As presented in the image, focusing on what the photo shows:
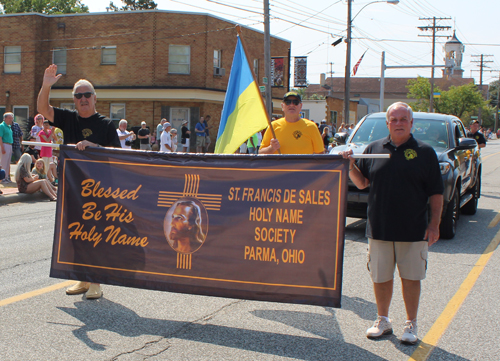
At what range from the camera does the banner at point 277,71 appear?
32.6m

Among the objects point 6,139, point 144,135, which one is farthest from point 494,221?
point 144,135

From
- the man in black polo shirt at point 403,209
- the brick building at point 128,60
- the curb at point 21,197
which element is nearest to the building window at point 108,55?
the brick building at point 128,60

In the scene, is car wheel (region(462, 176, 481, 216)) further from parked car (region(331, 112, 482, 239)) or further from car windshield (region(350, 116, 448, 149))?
car windshield (region(350, 116, 448, 149))

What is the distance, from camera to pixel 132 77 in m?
30.5

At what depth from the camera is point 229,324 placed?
454cm

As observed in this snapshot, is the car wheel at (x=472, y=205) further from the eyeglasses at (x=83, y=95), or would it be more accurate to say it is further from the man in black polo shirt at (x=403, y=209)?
the eyeglasses at (x=83, y=95)

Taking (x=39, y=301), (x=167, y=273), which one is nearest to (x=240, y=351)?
(x=167, y=273)

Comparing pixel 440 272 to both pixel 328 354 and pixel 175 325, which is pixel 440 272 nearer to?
pixel 328 354

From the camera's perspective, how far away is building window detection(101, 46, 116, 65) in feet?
102

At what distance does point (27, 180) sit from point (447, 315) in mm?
10342

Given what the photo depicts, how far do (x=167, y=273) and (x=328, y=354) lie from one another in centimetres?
147

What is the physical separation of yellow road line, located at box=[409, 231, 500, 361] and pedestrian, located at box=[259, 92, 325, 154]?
2.06m

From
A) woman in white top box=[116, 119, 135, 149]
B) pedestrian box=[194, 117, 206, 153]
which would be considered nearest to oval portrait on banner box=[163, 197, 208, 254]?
woman in white top box=[116, 119, 135, 149]

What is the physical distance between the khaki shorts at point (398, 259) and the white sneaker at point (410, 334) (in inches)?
14.6
